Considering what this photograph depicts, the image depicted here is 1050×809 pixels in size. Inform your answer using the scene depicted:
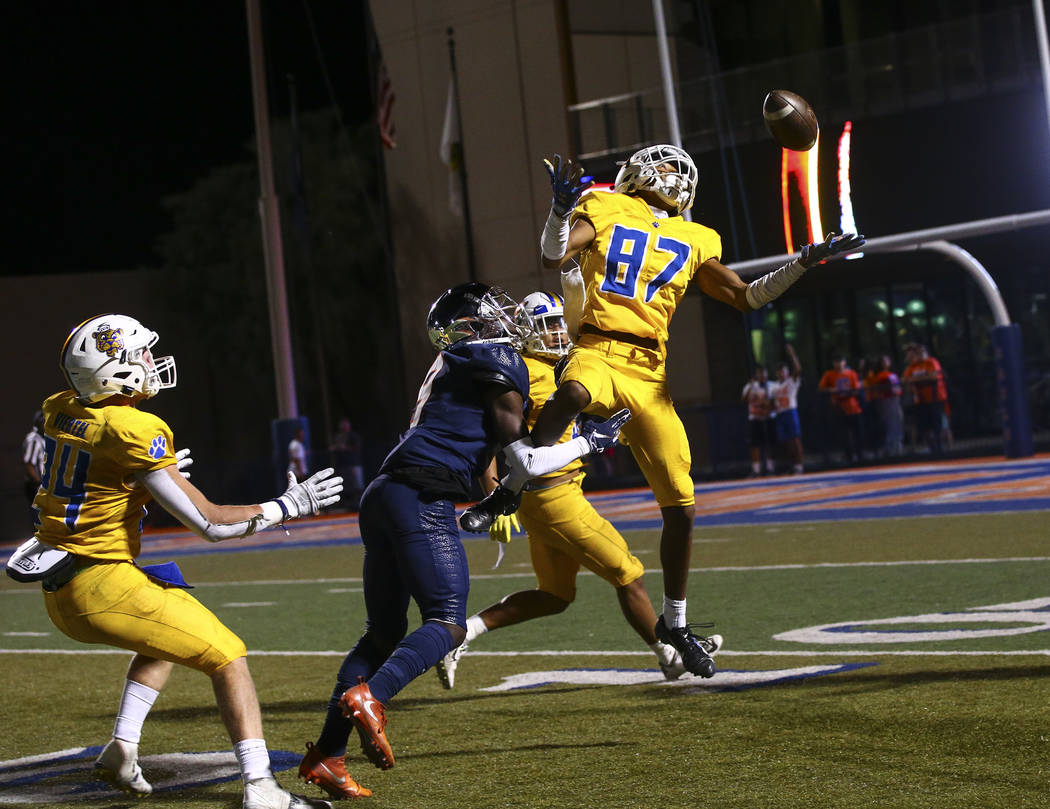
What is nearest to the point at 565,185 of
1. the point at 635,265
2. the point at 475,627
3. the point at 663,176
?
the point at 635,265

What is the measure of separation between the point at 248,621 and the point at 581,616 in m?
2.74

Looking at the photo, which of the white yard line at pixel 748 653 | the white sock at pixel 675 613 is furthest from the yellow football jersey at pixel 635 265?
the white yard line at pixel 748 653

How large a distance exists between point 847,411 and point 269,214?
9.73 metres

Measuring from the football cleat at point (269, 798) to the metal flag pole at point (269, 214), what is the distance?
20.0m

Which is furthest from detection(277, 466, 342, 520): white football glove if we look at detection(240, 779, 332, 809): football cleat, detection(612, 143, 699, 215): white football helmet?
detection(612, 143, 699, 215): white football helmet

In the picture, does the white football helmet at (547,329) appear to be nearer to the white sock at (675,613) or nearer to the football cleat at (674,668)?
the white sock at (675,613)

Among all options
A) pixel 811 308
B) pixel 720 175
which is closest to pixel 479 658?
pixel 720 175

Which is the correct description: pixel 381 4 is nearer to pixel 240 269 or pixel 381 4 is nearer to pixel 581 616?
pixel 240 269

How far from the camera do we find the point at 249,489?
2838 centimetres

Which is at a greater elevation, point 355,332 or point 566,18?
point 566,18

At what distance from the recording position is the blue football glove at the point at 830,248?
19.8 feet

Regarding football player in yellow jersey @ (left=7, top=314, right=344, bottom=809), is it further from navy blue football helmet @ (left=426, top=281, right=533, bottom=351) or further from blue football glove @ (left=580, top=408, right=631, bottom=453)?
blue football glove @ (left=580, top=408, right=631, bottom=453)

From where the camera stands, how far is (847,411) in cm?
2189

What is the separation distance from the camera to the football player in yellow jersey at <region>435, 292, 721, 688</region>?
6.58m
